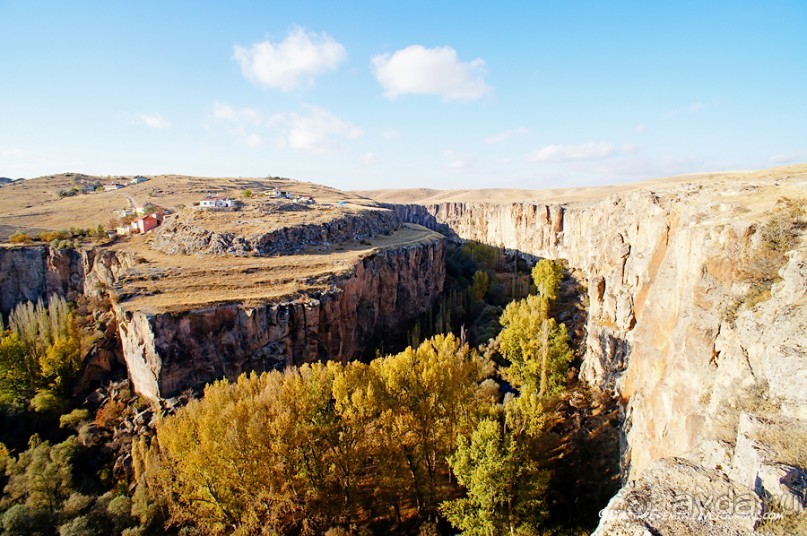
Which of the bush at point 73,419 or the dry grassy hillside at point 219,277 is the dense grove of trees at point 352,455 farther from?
the dry grassy hillside at point 219,277

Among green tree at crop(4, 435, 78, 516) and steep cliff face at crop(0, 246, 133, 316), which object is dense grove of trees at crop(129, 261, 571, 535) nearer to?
green tree at crop(4, 435, 78, 516)

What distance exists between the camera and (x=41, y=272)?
44.6 meters

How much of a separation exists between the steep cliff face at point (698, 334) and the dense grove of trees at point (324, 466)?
5.41 metres

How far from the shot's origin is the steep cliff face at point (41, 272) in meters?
43.7

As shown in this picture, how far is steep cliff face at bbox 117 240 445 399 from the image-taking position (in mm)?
26812

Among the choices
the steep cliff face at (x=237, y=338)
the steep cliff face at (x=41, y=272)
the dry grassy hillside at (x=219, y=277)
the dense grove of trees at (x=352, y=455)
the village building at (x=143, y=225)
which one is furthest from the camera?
the village building at (x=143, y=225)

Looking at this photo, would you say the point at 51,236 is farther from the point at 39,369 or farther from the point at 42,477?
the point at 42,477

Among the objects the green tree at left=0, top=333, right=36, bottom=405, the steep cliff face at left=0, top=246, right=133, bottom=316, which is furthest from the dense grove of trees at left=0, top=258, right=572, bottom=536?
the steep cliff face at left=0, top=246, right=133, bottom=316

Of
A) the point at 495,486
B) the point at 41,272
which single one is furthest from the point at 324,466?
the point at 41,272

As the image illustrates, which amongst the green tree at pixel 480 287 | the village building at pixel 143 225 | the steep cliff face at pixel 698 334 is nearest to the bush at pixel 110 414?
the village building at pixel 143 225

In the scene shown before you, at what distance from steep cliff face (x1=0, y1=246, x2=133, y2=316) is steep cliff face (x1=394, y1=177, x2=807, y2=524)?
4933 cm

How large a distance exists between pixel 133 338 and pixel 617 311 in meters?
33.0

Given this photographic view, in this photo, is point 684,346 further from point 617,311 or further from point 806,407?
point 617,311

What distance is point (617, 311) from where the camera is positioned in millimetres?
26188
